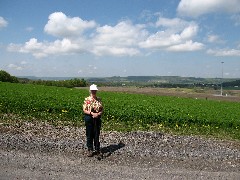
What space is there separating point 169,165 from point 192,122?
11637 millimetres

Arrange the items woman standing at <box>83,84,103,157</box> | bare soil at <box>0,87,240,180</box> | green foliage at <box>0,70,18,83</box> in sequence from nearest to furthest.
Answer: bare soil at <box>0,87,240,180</box>
woman standing at <box>83,84,103,157</box>
green foliage at <box>0,70,18,83</box>

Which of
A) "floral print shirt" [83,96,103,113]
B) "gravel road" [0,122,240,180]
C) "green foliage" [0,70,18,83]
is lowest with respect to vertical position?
"gravel road" [0,122,240,180]

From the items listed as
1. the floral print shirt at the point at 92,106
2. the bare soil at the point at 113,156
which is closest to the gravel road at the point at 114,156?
the bare soil at the point at 113,156

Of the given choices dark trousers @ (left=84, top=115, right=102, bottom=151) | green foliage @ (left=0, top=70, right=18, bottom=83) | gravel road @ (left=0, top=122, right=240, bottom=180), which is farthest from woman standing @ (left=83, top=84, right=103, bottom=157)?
green foliage @ (left=0, top=70, right=18, bottom=83)

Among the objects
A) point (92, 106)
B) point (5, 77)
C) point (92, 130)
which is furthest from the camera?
point (5, 77)

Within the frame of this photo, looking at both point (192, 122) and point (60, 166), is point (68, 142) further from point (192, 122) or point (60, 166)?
point (192, 122)

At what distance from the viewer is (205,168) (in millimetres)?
10430

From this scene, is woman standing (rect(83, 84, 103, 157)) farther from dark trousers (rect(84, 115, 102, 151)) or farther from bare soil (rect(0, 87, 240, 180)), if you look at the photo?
bare soil (rect(0, 87, 240, 180))

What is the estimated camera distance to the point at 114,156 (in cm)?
1112

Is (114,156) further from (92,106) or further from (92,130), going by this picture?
(92,106)

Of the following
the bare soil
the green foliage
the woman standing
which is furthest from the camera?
the green foliage

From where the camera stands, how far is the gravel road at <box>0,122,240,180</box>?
30.3 feet

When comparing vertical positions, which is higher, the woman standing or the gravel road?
the woman standing

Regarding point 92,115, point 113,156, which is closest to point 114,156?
point 113,156
